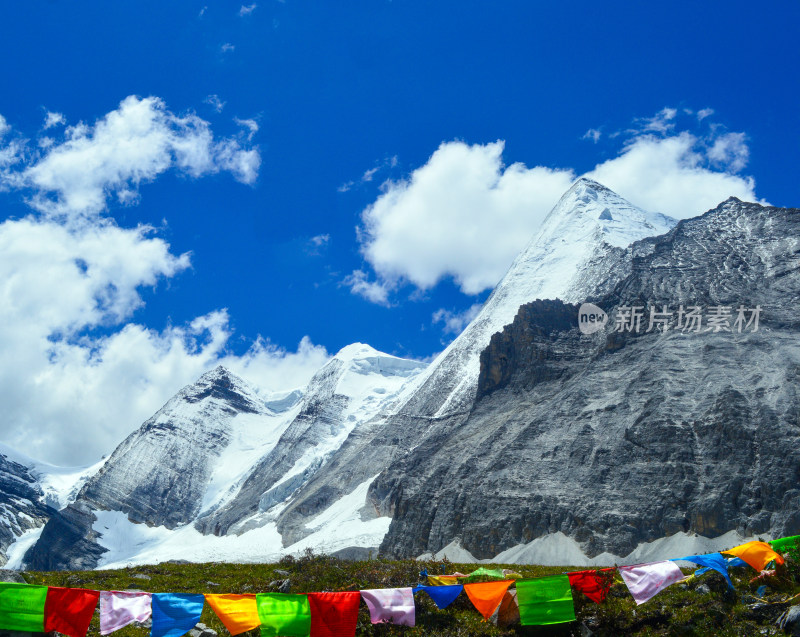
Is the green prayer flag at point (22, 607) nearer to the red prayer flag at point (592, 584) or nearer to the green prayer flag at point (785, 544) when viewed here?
the red prayer flag at point (592, 584)

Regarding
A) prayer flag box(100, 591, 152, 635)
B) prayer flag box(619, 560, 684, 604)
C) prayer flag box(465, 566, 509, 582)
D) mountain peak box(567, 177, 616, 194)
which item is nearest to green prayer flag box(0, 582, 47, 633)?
prayer flag box(100, 591, 152, 635)

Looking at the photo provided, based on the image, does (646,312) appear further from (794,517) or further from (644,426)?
(794,517)

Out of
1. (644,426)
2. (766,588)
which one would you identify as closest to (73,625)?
(766,588)

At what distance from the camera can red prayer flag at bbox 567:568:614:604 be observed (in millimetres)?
21109

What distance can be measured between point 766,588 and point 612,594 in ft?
14.4

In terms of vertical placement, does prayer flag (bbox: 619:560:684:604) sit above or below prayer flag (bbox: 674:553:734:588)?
below

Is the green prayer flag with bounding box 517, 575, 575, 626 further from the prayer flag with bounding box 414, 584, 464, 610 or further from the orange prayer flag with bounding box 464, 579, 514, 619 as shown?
the prayer flag with bounding box 414, 584, 464, 610

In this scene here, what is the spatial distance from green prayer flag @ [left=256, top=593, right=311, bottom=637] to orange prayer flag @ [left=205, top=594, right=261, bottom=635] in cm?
27

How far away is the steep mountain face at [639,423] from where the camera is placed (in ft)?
227

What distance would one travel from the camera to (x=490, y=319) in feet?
555

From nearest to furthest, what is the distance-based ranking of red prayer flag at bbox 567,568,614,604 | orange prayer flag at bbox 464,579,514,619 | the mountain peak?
orange prayer flag at bbox 464,579,514,619
red prayer flag at bbox 567,568,614,604
the mountain peak

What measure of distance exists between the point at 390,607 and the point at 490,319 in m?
151

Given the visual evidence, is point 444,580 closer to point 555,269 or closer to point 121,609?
point 121,609

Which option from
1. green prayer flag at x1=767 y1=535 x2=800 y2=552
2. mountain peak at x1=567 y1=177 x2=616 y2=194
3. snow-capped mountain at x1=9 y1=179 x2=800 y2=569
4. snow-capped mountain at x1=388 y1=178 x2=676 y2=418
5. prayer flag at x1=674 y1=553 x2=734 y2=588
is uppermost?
mountain peak at x1=567 y1=177 x2=616 y2=194
